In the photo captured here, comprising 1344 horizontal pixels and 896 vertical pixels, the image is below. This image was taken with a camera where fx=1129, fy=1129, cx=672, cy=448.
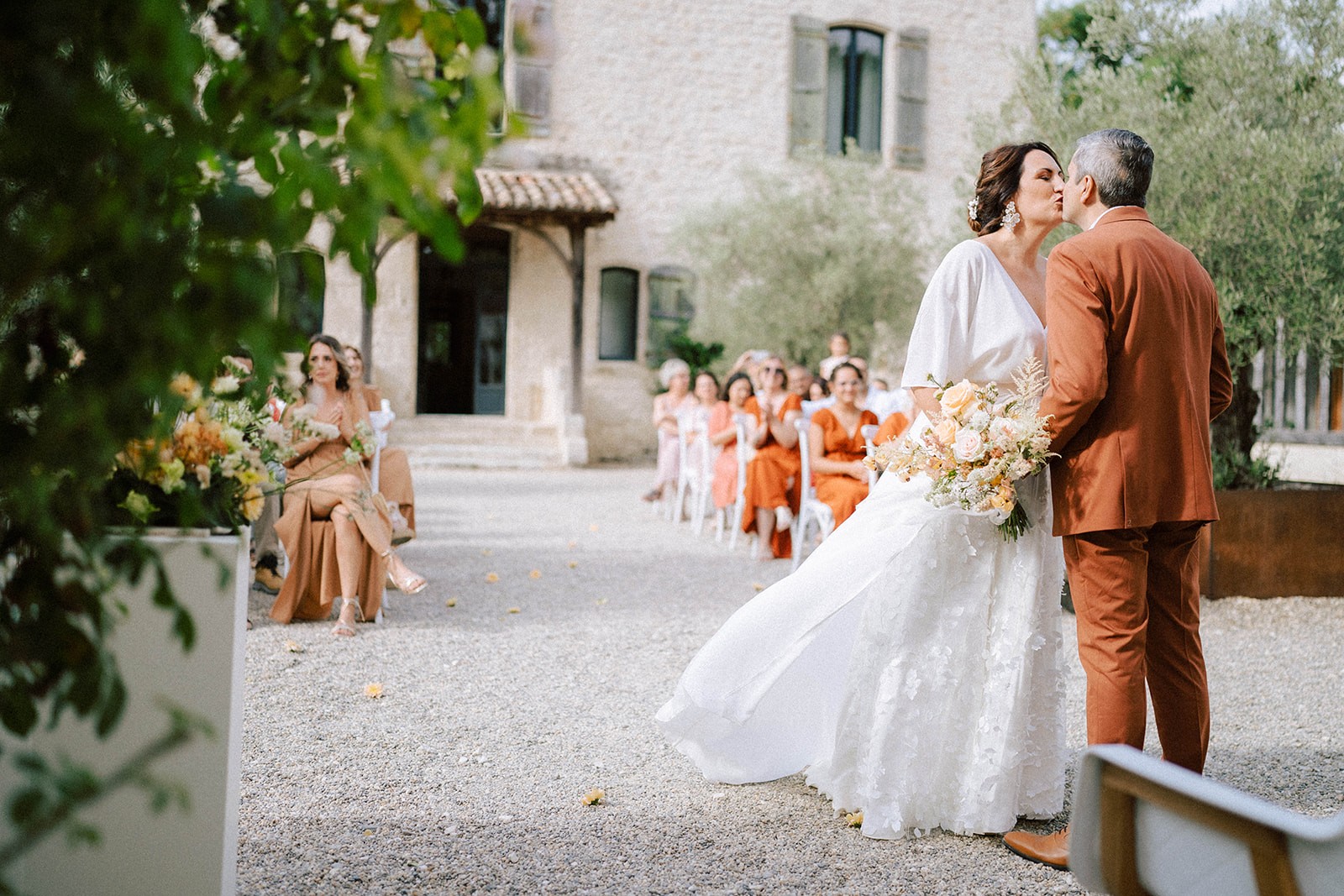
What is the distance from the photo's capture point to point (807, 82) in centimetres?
1809

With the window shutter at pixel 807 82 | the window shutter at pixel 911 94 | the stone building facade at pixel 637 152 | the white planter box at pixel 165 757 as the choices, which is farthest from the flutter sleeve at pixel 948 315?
the window shutter at pixel 911 94

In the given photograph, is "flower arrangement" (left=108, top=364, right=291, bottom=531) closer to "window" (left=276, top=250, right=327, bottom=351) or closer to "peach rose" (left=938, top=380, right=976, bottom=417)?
"window" (left=276, top=250, right=327, bottom=351)

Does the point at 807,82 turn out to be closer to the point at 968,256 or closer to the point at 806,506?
the point at 806,506

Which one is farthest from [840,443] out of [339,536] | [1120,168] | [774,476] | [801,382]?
[1120,168]

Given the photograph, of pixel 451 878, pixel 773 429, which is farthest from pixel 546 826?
pixel 773 429

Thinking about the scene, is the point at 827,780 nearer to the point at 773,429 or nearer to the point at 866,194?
the point at 773,429

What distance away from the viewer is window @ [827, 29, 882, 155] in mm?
18438

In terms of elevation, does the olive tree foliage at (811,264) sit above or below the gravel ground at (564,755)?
above

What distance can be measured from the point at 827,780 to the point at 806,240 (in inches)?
503

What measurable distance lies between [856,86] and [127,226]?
1875cm

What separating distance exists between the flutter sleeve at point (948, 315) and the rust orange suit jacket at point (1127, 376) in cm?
33

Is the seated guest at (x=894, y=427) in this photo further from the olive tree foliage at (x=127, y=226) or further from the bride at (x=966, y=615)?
the olive tree foliage at (x=127, y=226)

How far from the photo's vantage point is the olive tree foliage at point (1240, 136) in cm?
668

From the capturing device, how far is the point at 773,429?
27.6 ft
